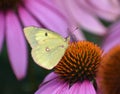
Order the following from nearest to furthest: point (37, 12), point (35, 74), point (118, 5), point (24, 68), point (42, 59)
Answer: point (42, 59) < point (24, 68) < point (37, 12) < point (35, 74) < point (118, 5)

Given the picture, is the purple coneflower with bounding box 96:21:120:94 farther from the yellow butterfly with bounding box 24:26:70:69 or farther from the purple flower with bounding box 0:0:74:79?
the purple flower with bounding box 0:0:74:79

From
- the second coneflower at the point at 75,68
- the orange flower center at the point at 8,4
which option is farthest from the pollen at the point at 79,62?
the orange flower center at the point at 8,4

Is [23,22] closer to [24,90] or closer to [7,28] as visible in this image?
[7,28]

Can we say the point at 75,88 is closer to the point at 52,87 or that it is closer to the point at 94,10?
the point at 52,87

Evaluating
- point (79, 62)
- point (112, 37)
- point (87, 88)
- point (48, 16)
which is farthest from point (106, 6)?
point (87, 88)

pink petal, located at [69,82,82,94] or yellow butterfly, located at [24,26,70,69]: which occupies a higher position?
yellow butterfly, located at [24,26,70,69]

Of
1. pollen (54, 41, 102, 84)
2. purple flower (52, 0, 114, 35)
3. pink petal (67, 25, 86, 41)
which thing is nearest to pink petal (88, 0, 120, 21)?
purple flower (52, 0, 114, 35)

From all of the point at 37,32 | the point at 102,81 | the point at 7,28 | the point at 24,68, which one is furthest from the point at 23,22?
the point at 102,81
